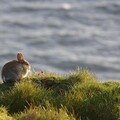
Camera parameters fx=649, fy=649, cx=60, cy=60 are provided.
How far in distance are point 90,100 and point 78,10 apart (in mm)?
34030

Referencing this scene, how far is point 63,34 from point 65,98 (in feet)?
93.6

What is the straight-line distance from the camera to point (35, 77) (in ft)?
40.9

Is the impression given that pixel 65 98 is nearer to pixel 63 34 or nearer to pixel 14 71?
pixel 14 71

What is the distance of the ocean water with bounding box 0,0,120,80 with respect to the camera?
34938 mm

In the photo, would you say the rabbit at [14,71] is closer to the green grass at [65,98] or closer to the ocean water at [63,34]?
the green grass at [65,98]

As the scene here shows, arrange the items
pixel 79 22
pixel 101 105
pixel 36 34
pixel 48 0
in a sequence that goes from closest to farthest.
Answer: pixel 101 105 < pixel 36 34 < pixel 79 22 < pixel 48 0

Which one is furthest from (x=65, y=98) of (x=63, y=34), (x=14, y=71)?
(x=63, y=34)

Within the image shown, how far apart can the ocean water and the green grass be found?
1866 centimetres

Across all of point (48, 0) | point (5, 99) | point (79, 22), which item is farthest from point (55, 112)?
point (48, 0)

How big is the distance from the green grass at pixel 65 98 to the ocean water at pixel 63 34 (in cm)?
1866

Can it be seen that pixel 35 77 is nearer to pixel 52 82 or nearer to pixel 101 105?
pixel 52 82

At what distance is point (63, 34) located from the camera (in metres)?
40.0

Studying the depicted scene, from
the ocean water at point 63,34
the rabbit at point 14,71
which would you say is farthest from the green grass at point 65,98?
the ocean water at point 63,34

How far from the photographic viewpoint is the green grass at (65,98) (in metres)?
11.3
